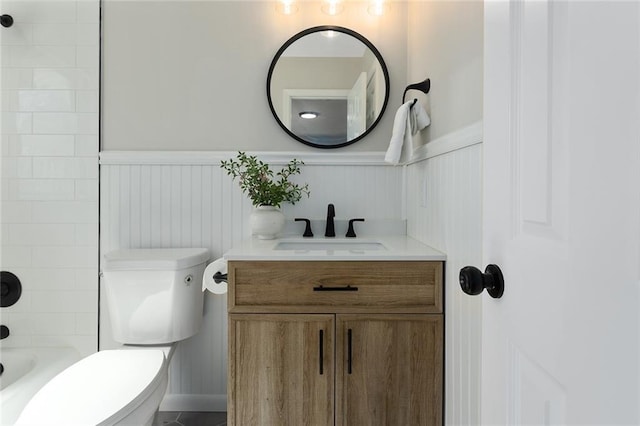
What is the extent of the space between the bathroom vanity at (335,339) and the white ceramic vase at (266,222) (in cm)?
41

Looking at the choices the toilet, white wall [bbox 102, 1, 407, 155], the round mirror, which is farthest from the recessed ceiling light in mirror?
the toilet

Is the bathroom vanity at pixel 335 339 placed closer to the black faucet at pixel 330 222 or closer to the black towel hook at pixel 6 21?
the black faucet at pixel 330 222

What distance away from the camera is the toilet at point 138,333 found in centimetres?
115

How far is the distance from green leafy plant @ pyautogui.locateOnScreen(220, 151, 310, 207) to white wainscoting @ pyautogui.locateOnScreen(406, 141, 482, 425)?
69 cm

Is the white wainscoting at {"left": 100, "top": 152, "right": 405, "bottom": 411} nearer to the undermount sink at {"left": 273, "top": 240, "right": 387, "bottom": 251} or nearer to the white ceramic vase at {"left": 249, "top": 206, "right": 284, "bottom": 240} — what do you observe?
the white ceramic vase at {"left": 249, "top": 206, "right": 284, "bottom": 240}

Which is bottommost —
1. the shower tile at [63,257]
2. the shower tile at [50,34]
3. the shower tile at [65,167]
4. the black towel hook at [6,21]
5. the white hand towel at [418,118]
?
the shower tile at [63,257]

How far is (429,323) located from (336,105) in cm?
115

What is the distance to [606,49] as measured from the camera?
1.31 feet

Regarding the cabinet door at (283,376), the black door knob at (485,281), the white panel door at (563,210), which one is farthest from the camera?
the cabinet door at (283,376)

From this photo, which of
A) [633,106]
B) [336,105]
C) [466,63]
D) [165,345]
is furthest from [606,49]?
[165,345]

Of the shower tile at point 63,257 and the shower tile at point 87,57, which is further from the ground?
the shower tile at point 87,57

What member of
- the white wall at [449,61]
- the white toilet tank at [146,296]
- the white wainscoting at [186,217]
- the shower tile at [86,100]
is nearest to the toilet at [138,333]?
the white toilet tank at [146,296]

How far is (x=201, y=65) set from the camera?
1.95 meters

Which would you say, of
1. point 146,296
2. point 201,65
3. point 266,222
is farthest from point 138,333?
point 201,65
